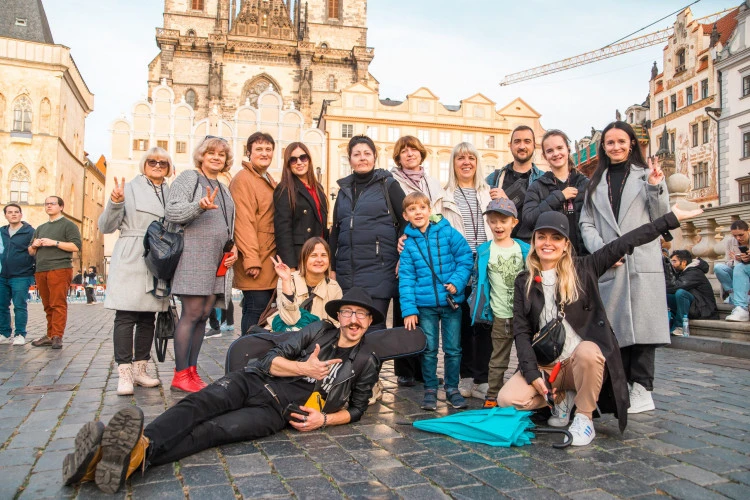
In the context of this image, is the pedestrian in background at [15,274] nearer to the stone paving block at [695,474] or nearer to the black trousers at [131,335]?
the black trousers at [131,335]

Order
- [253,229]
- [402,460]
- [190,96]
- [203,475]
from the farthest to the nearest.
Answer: [190,96] → [253,229] → [402,460] → [203,475]

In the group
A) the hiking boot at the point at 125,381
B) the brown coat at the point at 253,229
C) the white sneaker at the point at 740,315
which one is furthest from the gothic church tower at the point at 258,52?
the hiking boot at the point at 125,381

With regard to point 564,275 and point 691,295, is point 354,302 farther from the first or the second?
point 691,295

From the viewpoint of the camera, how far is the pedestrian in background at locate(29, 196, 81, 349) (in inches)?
310

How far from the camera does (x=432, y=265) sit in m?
4.57

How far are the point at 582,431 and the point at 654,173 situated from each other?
A: 2.00 metres

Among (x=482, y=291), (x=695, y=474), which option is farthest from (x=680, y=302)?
(x=695, y=474)

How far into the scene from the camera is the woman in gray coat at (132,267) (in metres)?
4.72

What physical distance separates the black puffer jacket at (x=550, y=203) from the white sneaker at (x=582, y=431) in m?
1.56

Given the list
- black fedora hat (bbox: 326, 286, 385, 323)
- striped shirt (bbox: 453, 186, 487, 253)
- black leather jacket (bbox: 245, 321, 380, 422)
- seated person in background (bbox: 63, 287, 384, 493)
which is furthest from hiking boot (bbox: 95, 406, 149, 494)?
striped shirt (bbox: 453, 186, 487, 253)

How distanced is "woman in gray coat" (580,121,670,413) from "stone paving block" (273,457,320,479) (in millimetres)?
2547

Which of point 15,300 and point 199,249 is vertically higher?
point 199,249

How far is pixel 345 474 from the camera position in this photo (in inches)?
113

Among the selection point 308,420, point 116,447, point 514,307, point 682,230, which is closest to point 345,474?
point 308,420
